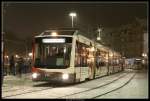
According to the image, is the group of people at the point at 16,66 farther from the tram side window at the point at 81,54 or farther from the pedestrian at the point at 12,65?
the tram side window at the point at 81,54

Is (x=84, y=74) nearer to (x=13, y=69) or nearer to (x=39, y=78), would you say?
(x=39, y=78)

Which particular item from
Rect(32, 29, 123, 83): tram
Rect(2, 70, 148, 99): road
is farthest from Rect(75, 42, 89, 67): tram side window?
Rect(2, 70, 148, 99): road

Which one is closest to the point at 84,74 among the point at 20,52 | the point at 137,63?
the point at 20,52

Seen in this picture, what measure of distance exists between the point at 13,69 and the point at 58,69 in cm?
1274

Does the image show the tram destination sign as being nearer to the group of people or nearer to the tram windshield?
the tram windshield

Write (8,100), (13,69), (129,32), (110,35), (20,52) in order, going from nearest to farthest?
(8,100)
(13,69)
(20,52)
(110,35)
(129,32)

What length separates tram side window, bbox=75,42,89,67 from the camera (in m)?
26.0

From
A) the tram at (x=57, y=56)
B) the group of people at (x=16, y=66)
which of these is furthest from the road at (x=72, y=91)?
the group of people at (x=16, y=66)

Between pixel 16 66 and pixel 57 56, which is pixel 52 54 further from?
pixel 16 66

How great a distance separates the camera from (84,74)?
28453 mm

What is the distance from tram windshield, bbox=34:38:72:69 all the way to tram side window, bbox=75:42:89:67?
971mm

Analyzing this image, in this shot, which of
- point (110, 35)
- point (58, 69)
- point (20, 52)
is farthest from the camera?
point (110, 35)

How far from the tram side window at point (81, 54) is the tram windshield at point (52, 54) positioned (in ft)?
3.18

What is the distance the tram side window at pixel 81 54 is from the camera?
26000mm
